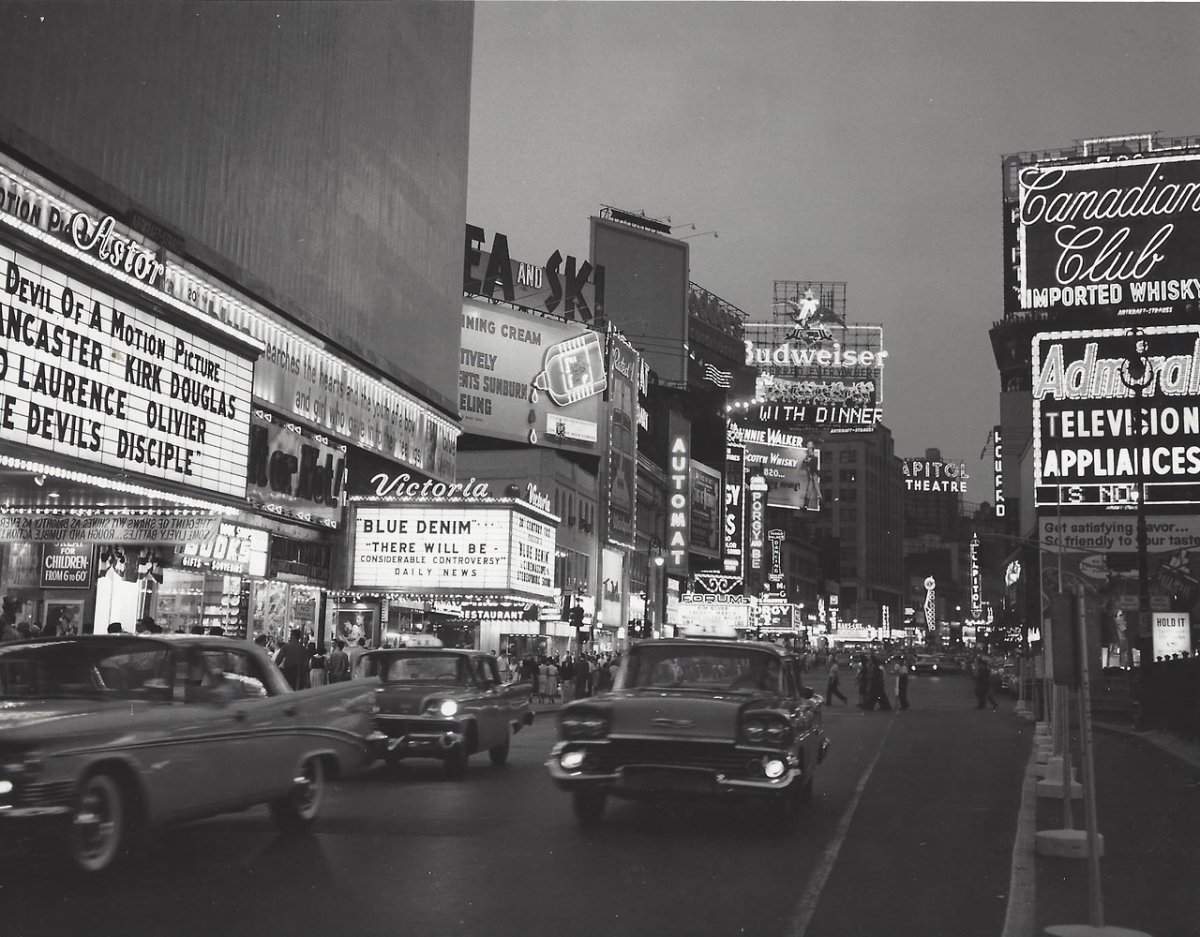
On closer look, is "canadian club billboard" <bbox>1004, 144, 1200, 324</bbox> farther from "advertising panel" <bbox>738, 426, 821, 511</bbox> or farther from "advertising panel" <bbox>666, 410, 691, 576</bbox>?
"advertising panel" <bbox>738, 426, 821, 511</bbox>

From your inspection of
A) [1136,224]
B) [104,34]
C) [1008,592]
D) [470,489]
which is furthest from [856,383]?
[104,34]

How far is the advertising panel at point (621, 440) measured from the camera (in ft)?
239

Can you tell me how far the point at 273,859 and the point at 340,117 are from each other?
27.8m

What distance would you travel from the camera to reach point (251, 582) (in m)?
31.4

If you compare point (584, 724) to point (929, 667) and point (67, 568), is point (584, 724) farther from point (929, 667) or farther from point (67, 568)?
point (929, 667)

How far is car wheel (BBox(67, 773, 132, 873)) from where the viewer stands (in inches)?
319

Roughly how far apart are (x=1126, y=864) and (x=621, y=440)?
213ft

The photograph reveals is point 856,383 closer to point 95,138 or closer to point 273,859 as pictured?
point 95,138

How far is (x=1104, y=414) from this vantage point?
52.5m

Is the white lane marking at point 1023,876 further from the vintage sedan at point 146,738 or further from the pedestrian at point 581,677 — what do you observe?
the pedestrian at point 581,677

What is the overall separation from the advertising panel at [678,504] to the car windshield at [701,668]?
7787cm

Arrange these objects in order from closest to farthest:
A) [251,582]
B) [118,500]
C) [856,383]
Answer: [118,500] → [251,582] → [856,383]

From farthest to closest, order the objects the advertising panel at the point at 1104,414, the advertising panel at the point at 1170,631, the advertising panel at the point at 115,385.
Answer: the advertising panel at the point at 1170,631 < the advertising panel at the point at 1104,414 < the advertising panel at the point at 115,385

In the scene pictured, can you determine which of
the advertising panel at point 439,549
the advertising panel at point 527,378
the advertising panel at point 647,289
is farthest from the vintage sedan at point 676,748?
the advertising panel at point 647,289
